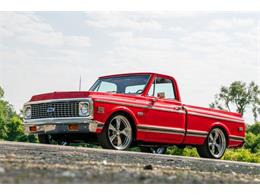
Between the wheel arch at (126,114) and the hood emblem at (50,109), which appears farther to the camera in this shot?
the hood emblem at (50,109)

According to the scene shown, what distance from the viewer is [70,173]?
4.77m

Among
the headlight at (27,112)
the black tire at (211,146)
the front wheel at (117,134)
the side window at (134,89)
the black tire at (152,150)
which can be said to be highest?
the side window at (134,89)

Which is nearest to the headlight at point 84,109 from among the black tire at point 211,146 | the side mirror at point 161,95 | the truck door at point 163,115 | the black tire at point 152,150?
the truck door at point 163,115

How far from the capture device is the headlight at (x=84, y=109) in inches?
399

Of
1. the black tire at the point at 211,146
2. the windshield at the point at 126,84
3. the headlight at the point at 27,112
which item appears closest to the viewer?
the headlight at the point at 27,112

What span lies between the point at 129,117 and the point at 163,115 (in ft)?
3.34

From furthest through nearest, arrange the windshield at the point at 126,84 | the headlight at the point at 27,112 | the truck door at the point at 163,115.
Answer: the windshield at the point at 126,84, the headlight at the point at 27,112, the truck door at the point at 163,115

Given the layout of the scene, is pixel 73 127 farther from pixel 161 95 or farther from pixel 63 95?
pixel 161 95

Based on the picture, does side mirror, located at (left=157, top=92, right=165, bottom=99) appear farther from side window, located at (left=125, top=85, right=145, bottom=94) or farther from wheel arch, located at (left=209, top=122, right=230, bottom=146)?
wheel arch, located at (left=209, top=122, right=230, bottom=146)

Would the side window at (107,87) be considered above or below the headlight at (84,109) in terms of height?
above

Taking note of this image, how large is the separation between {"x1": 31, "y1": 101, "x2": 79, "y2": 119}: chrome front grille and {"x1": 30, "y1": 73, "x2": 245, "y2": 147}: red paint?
136 millimetres

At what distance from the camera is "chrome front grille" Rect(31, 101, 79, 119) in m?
10.4

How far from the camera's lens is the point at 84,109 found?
10.2m

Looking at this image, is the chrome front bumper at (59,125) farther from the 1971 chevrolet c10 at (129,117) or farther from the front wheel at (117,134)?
the front wheel at (117,134)
